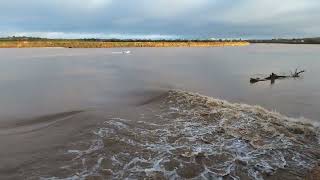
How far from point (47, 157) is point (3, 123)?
516 centimetres

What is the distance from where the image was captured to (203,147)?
11.9 m

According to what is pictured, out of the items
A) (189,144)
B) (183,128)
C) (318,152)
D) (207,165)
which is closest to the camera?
(207,165)

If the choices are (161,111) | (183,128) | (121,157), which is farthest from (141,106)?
(121,157)

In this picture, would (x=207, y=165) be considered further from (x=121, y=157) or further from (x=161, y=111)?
(x=161, y=111)

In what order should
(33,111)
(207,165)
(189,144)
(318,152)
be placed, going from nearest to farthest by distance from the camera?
1. (207,165)
2. (318,152)
3. (189,144)
4. (33,111)

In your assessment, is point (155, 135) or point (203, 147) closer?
point (203, 147)

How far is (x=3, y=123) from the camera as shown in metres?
14.8

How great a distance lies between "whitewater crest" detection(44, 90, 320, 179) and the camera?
9820mm

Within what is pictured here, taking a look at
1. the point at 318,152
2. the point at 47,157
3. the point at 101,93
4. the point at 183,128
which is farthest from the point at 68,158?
the point at 101,93

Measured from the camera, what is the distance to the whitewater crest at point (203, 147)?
9.82 metres

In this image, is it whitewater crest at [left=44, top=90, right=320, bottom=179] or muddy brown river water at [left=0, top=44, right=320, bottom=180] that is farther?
muddy brown river water at [left=0, top=44, right=320, bottom=180]

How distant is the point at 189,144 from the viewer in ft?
39.9

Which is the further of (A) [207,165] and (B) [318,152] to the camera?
(B) [318,152]

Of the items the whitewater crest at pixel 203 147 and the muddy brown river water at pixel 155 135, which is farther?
the muddy brown river water at pixel 155 135
